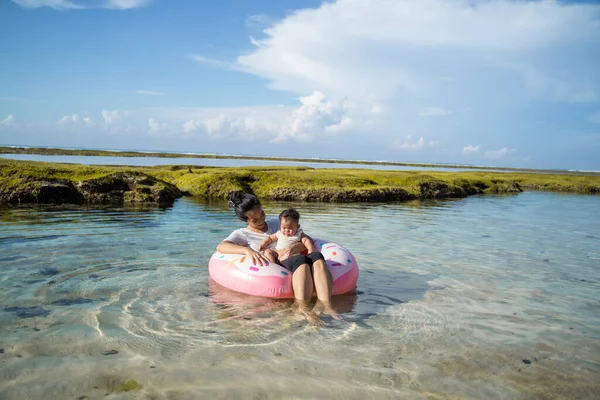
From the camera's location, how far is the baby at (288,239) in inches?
295

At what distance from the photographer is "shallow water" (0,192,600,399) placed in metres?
4.55

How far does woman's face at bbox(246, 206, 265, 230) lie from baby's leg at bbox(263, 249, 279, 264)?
2.72 ft

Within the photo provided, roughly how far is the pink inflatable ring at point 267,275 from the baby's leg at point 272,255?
15cm

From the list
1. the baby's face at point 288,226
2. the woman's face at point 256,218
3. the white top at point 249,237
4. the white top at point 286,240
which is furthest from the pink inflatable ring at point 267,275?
the woman's face at point 256,218

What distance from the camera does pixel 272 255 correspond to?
745 centimetres

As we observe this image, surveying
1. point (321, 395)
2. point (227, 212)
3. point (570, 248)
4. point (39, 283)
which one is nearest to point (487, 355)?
point (321, 395)

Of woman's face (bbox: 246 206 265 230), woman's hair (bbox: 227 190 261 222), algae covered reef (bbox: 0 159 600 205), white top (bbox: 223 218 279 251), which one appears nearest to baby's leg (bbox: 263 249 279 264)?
white top (bbox: 223 218 279 251)

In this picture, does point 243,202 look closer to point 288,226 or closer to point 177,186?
point 288,226

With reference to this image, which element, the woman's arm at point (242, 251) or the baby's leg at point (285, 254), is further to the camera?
the baby's leg at point (285, 254)

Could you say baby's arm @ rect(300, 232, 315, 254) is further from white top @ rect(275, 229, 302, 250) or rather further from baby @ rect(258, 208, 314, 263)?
white top @ rect(275, 229, 302, 250)

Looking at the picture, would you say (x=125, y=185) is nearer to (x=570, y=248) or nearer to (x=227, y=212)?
(x=227, y=212)

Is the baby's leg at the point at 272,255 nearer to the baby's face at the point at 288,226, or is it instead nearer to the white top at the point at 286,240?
the white top at the point at 286,240

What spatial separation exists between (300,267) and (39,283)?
4.62 metres

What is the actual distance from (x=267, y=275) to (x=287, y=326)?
1.17 meters
